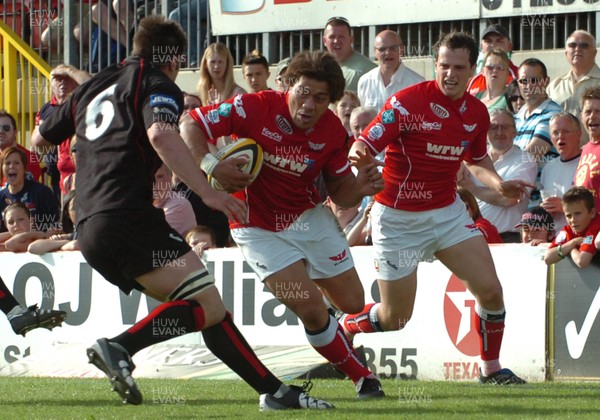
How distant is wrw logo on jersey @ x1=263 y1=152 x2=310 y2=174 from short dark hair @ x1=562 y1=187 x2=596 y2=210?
2617 millimetres

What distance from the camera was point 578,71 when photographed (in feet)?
38.3

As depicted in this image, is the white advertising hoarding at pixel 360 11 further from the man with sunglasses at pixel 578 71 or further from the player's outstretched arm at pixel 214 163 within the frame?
the player's outstretched arm at pixel 214 163

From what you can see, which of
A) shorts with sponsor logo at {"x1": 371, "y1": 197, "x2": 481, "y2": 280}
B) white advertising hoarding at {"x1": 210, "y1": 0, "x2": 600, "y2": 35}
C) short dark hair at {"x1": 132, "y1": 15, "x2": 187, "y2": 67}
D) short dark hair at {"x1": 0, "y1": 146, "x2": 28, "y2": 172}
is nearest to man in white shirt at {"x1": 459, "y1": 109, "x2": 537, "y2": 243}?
shorts with sponsor logo at {"x1": 371, "y1": 197, "x2": 481, "y2": 280}

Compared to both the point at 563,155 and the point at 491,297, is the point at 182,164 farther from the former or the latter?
the point at 563,155

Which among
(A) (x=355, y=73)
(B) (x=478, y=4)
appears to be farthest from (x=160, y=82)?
(B) (x=478, y=4)

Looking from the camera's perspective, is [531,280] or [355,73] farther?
[355,73]

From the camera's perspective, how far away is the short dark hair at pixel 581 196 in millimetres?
9219

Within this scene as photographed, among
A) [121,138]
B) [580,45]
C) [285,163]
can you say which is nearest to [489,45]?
[580,45]

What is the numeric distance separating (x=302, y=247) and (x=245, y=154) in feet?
2.57

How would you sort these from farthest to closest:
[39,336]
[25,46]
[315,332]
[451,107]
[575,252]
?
[25,46], [39,336], [575,252], [451,107], [315,332]

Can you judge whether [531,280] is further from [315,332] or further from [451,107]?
[315,332]

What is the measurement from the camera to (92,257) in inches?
269

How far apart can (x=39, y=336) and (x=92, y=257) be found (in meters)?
5.44

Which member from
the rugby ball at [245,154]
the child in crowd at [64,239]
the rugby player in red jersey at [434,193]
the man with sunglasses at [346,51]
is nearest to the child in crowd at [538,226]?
the rugby player in red jersey at [434,193]
